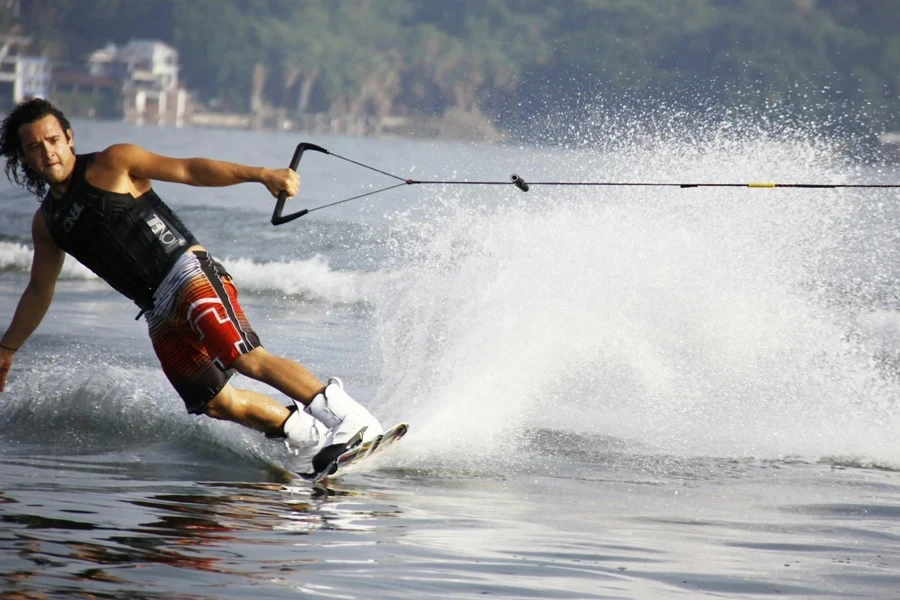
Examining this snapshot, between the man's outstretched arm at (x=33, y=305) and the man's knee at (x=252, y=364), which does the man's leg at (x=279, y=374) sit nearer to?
the man's knee at (x=252, y=364)

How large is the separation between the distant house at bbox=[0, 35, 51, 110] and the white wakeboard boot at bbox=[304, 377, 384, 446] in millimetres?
69681

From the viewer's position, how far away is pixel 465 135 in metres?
56.6

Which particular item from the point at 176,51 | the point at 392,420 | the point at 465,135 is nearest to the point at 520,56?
the point at 465,135

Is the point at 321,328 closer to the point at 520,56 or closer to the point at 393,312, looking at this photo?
the point at 393,312

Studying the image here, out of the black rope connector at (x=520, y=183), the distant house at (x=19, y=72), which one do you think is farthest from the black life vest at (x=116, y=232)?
the distant house at (x=19, y=72)

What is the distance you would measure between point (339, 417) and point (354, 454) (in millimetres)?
163

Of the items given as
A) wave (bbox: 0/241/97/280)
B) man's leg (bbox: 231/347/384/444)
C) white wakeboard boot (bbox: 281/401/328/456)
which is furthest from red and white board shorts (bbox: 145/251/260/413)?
wave (bbox: 0/241/97/280)

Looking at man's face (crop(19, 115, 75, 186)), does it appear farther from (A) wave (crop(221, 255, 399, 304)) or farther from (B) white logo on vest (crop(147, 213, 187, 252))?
(A) wave (crop(221, 255, 399, 304))

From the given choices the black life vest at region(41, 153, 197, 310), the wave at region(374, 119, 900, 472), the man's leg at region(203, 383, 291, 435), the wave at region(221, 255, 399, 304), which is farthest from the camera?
the wave at region(221, 255, 399, 304)

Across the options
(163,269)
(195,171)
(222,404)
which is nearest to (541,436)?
(222,404)

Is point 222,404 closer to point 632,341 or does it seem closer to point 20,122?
point 20,122

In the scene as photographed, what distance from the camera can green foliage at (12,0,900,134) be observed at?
61094 mm

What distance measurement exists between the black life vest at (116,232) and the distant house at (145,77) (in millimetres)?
68989

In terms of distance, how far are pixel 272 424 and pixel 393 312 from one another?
103 inches
